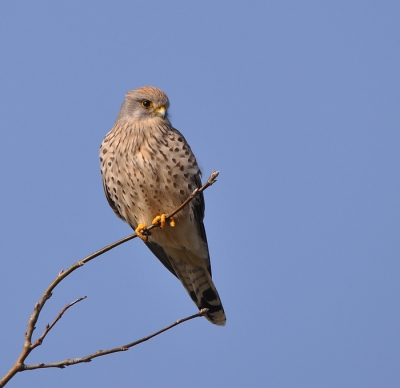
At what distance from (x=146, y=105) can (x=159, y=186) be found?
73 cm

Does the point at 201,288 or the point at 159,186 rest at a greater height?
the point at 159,186

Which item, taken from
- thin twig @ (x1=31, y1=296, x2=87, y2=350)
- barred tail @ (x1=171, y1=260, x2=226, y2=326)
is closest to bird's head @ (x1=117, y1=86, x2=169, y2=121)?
barred tail @ (x1=171, y1=260, x2=226, y2=326)

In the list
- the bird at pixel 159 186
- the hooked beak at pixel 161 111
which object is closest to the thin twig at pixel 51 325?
the bird at pixel 159 186

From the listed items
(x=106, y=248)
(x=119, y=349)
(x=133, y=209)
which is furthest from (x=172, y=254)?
(x=119, y=349)

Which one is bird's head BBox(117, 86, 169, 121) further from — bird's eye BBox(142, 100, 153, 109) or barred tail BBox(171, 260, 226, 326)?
barred tail BBox(171, 260, 226, 326)

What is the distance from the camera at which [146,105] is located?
5078mm

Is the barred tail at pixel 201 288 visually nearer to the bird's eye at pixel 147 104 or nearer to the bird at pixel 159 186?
the bird at pixel 159 186

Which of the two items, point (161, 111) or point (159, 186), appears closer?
point (159, 186)

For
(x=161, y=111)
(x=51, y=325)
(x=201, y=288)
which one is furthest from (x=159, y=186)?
(x=51, y=325)

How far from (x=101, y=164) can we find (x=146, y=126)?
425 millimetres

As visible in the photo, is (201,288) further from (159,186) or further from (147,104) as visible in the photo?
(147,104)

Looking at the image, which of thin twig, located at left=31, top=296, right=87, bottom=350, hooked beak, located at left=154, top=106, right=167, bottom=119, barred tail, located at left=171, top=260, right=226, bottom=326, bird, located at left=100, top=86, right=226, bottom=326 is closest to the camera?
thin twig, located at left=31, top=296, right=87, bottom=350

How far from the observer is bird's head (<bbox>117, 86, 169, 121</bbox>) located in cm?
503

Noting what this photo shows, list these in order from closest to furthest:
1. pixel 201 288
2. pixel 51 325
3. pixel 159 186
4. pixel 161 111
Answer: pixel 51 325 → pixel 159 186 → pixel 161 111 → pixel 201 288
